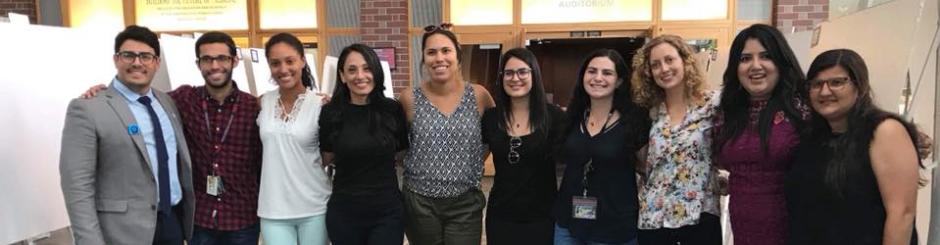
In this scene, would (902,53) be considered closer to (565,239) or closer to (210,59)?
(565,239)

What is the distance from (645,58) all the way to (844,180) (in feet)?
2.61

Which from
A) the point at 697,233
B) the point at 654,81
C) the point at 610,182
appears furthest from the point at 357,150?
the point at 697,233

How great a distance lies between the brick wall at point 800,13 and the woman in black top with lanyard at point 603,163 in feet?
15.2

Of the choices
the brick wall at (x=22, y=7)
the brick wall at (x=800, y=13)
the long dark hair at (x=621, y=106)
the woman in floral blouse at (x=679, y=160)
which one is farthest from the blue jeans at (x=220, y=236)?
the brick wall at (x=22, y=7)

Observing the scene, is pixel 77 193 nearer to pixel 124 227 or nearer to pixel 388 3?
pixel 124 227

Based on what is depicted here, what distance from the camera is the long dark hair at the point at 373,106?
2.27m

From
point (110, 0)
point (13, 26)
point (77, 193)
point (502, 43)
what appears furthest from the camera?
point (110, 0)

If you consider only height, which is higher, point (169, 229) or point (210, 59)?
point (210, 59)

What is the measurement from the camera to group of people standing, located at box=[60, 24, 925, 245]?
1.89 meters

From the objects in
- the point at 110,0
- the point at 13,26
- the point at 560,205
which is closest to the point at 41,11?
the point at 110,0

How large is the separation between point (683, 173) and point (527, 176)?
22.4 inches

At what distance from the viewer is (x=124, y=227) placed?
79.8 inches

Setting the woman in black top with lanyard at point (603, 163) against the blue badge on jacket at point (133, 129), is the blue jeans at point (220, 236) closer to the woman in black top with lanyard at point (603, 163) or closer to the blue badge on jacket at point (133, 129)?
the blue badge on jacket at point (133, 129)

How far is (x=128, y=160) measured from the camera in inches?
79.4
